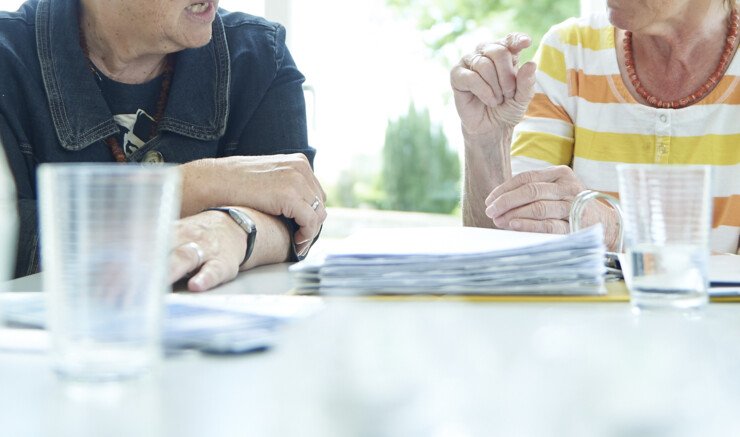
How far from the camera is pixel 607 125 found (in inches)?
62.7

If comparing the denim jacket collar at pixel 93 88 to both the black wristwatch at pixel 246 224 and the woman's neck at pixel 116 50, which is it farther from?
the black wristwatch at pixel 246 224

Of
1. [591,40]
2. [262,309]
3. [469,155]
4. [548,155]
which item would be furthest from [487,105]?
[262,309]

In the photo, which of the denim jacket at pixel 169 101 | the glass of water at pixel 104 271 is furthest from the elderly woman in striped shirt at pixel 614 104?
the glass of water at pixel 104 271

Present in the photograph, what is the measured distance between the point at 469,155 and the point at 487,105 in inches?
4.8

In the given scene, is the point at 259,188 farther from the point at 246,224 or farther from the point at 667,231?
the point at 667,231

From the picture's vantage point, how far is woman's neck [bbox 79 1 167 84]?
4.97 ft

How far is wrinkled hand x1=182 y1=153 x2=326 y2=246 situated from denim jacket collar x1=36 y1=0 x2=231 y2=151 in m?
0.34

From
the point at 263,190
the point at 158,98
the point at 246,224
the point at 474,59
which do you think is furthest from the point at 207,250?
the point at 158,98

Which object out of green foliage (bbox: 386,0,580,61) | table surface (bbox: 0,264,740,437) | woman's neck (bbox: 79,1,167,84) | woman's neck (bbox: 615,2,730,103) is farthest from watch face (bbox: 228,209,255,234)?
green foliage (bbox: 386,0,580,61)

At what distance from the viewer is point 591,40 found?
5.50 ft

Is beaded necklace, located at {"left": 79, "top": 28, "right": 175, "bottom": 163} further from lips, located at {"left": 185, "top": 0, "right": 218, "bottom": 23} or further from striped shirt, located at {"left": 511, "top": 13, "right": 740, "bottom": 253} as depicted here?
striped shirt, located at {"left": 511, "top": 13, "right": 740, "bottom": 253}

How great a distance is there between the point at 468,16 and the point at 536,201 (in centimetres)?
230

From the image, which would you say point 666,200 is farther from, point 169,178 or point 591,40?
point 591,40

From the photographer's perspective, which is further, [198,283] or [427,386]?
[198,283]
